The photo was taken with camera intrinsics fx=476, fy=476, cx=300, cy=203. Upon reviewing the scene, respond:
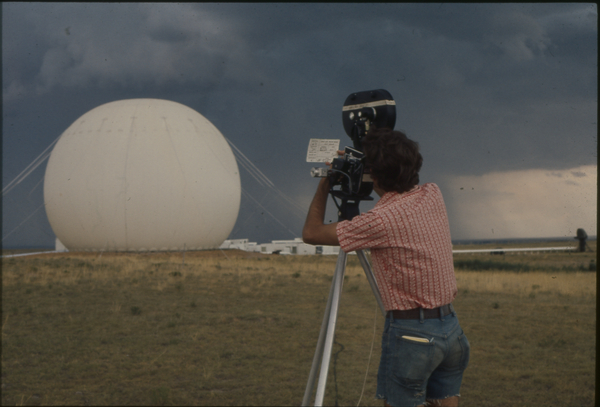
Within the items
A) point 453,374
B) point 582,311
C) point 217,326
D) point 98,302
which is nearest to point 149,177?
point 98,302

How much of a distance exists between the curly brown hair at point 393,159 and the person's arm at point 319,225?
0.29 metres

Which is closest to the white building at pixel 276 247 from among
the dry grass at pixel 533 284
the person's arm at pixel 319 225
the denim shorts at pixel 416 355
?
the dry grass at pixel 533 284

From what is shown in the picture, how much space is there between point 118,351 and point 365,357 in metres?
2.88

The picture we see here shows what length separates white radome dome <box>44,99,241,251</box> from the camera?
25.4m

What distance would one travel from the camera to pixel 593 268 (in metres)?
15.6

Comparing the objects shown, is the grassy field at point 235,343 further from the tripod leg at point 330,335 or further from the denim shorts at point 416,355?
the denim shorts at point 416,355

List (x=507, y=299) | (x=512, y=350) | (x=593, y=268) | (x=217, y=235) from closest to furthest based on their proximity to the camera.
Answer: (x=512, y=350) → (x=507, y=299) → (x=593, y=268) → (x=217, y=235)

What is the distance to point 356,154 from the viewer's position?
2.15 meters

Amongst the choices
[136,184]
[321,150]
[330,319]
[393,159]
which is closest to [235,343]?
[330,319]

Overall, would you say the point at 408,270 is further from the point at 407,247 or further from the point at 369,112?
the point at 369,112

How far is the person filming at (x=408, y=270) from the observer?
1.78 m

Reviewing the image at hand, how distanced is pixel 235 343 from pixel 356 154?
4.43m

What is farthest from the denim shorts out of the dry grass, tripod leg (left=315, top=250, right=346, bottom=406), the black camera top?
the dry grass

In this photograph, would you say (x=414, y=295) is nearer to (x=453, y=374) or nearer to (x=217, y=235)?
(x=453, y=374)
